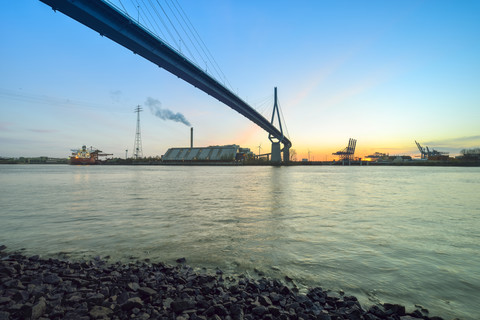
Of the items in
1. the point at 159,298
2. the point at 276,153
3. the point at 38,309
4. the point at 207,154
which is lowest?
the point at 159,298

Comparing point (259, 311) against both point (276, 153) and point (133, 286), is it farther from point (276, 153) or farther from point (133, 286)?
point (276, 153)

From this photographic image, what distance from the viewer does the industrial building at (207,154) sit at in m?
150

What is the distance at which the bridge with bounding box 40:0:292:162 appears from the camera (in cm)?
2283

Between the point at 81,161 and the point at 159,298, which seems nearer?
the point at 159,298

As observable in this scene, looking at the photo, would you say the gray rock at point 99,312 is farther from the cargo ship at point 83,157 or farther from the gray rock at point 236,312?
the cargo ship at point 83,157

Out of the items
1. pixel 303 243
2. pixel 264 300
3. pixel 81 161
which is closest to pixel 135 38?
pixel 303 243

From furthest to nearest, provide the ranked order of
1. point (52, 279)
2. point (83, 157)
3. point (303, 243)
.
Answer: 1. point (83, 157)
2. point (303, 243)
3. point (52, 279)

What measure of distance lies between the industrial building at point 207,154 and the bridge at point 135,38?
9908 cm

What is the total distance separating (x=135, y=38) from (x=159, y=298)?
105 ft

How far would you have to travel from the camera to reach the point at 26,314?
2887 mm

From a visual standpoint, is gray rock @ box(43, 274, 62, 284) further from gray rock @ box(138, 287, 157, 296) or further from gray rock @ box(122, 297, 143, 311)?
gray rock @ box(122, 297, 143, 311)

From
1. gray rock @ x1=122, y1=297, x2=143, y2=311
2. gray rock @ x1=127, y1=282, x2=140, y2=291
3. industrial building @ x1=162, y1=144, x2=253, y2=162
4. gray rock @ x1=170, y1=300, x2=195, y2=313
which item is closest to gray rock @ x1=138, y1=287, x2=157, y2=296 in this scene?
gray rock @ x1=127, y1=282, x2=140, y2=291

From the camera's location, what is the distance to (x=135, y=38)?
1129 inches

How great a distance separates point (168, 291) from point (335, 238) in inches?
213
